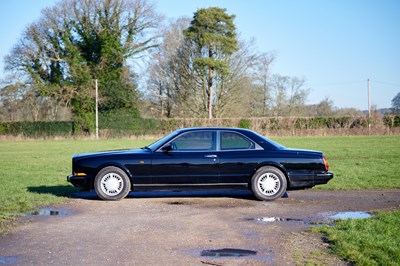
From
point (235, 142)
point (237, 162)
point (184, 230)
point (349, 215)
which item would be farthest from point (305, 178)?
point (184, 230)

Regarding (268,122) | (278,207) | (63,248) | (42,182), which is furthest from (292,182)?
(268,122)

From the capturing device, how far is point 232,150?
A: 400 inches

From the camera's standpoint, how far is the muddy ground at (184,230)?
18.8 feet

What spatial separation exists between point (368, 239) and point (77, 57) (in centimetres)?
4935

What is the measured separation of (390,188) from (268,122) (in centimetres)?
3764

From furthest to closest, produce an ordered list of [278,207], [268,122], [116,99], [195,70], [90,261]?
1. [195,70]
2. [116,99]
3. [268,122]
4. [278,207]
5. [90,261]

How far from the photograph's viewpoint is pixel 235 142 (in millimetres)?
10281

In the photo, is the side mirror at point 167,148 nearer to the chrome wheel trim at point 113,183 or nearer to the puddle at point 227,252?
the chrome wheel trim at point 113,183

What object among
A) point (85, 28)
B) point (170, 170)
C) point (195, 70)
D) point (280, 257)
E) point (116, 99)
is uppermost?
point (85, 28)

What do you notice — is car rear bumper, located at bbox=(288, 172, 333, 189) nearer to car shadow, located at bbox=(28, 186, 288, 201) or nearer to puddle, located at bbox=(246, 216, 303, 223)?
car shadow, located at bbox=(28, 186, 288, 201)

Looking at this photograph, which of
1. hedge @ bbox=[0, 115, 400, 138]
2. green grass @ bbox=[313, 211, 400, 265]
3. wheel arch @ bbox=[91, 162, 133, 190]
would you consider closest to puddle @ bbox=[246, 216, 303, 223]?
green grass @ bbox=[313, 211, 400, 265]

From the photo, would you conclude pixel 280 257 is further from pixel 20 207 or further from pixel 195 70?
pixel 195 70

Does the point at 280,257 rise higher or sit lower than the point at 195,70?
lower

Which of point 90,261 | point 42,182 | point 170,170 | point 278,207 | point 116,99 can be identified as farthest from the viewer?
point 116,99
